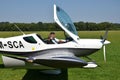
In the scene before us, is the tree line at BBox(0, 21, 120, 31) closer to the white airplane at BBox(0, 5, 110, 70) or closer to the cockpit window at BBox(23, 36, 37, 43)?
the white airplane at BBox(0, 5, 110, 70)

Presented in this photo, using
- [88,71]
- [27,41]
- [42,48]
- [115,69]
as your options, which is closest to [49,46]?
[42,48]

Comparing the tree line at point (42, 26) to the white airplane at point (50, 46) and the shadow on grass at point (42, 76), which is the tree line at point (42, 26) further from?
the shadow on grass at point (42, 76)

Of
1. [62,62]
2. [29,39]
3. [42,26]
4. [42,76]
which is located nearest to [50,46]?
[29,39]

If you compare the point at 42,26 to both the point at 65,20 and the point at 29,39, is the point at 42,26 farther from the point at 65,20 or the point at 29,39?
the point at 29,39

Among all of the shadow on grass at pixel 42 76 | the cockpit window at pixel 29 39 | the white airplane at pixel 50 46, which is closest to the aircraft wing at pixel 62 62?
the white airplane at pixel 50 46

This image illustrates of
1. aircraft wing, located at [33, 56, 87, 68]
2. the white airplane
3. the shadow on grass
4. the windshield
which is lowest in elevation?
the shadow on grass

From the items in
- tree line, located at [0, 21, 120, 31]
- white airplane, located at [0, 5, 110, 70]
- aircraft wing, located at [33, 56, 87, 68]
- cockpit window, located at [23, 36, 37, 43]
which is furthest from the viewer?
tree line, located at [0, 21, 120, 31]

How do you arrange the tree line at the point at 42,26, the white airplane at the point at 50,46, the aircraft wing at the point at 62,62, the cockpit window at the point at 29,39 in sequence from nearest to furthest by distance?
1. the aircraft wing at the point at 62,62
2. the white airplane at the point at 50,46
3. the cockpit window at the point at 29,39
4. the tree line at the point at 42,26

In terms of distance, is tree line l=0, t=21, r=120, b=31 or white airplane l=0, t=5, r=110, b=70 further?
tree line l=0, t=21, r=120, b=31

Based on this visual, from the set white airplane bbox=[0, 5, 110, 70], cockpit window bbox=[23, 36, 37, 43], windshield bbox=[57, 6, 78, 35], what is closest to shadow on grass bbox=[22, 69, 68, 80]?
white airplane bbox=[0, 5, 110, 70]

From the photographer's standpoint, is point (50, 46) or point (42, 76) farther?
point (42, 76)

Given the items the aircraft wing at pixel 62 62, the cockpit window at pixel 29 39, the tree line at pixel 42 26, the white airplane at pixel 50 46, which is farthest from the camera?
the tree line at pixel 42 26

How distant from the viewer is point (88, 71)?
33.5ft

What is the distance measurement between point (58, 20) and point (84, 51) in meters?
1.46
